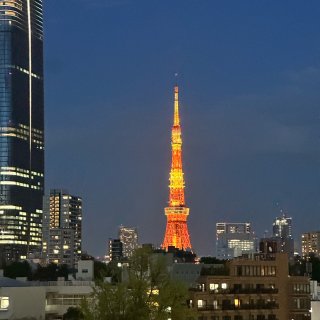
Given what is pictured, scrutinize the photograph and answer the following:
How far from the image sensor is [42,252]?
178625mm

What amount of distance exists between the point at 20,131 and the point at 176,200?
59166 mm

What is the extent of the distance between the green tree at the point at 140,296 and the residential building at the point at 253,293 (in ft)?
77.8

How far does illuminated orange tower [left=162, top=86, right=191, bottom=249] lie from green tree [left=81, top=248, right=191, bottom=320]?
94761 millimetres

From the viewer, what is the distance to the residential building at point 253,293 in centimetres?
5631

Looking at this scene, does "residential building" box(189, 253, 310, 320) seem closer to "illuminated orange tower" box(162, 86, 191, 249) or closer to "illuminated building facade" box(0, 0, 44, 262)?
"illuminated orange tower" box(162, 86, 191, 249)

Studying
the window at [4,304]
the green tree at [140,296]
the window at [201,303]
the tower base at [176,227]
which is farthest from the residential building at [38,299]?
the tower base at [176,227]

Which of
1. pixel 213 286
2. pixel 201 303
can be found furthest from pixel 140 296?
pixel 213 286

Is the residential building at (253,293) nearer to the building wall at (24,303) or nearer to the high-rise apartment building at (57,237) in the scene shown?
the building wall at (24,303)

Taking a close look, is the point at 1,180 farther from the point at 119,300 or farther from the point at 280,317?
the point at 119,300

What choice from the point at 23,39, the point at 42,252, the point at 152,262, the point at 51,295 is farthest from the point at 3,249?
the point at 152,262

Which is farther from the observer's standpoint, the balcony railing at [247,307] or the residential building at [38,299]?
the balcony railing at [247,307]

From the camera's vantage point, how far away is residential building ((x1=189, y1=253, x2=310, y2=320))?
2217 inches

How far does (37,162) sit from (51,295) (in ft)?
428

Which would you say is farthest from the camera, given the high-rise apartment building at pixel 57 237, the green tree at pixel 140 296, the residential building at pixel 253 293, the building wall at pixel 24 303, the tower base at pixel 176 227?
the high-rise apartment building at pixel 57 237
